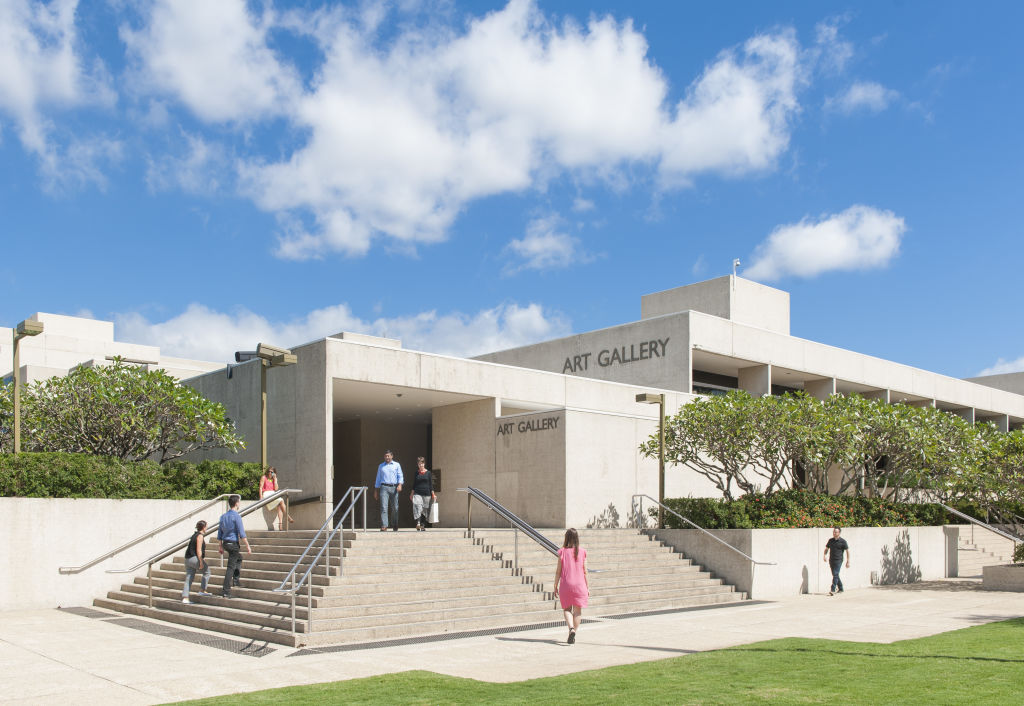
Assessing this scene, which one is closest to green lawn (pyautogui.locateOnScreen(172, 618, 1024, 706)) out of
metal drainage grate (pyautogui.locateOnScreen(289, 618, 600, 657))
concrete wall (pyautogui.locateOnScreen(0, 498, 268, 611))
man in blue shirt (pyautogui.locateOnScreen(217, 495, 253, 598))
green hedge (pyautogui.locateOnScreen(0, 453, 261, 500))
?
metal drainage grate (pyautogui.locateOnScreen(289, 618, 600, 657))

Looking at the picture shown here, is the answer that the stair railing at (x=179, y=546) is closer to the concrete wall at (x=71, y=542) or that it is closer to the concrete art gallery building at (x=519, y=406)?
the concrete wall at (x=71, y=542)

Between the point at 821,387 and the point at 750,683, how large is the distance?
27.9 m

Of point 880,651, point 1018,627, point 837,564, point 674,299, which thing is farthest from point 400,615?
point 674,299

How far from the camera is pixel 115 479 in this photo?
57.7ft

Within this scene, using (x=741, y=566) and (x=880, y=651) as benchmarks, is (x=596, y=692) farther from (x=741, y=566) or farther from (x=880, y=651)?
(x=741, y=566)

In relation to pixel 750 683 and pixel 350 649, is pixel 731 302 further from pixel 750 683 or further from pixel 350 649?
pixel 750 683

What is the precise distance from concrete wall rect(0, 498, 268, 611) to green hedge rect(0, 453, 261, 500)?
348 millimetres

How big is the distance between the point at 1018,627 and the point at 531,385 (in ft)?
43.7

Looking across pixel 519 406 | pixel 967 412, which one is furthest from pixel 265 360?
pixel 967 412

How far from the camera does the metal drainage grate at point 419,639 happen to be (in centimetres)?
1150

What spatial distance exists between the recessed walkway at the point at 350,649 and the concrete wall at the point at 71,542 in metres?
0.61

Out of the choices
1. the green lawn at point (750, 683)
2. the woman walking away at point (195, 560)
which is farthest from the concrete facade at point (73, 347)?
the green lawn at point (750, 683)

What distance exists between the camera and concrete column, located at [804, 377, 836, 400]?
3450 centimetres

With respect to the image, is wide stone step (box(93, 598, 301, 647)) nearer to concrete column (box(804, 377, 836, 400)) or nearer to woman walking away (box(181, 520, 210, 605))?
woman walking away (box(181, 520, 210, 605))
